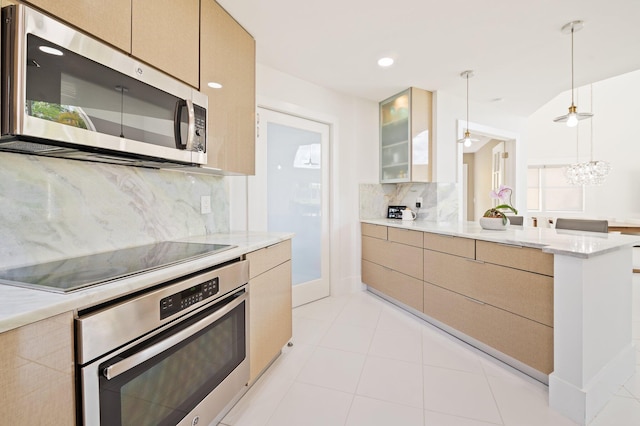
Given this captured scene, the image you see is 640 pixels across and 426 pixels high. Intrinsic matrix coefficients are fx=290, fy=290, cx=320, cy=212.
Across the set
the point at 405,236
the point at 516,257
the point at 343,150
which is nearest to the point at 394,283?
the point at 405,236

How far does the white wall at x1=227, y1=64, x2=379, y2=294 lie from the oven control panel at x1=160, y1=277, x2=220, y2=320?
201 centimetres

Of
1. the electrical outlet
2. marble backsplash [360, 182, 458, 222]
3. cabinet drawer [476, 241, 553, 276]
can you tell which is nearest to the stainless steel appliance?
the electrical outlet

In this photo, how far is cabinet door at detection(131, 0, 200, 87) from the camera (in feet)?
4.16

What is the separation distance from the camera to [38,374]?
27.9 inches

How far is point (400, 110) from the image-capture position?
135 inches

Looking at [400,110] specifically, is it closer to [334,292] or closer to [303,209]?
[303,209]

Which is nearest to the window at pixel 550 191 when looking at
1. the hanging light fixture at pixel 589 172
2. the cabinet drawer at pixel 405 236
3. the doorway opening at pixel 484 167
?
the hanging light fixture at pixel 589 172

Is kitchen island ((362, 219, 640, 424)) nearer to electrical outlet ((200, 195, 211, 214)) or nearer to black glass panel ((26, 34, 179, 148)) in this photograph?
electrical outlet ((200, 195, 211, 214))

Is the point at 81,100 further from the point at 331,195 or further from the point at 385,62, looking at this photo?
the point at 331,195

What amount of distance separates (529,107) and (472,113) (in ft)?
2.86

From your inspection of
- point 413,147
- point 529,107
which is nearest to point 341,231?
point 413,147

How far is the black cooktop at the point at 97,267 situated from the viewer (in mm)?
871

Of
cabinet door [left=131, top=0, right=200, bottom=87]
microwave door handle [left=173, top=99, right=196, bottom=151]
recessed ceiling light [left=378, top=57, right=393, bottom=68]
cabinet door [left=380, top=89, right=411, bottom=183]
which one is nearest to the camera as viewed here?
cabinet door [left=131, top=0, right=200, bottom=87]

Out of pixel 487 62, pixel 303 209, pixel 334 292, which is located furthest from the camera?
pixel 334 292
